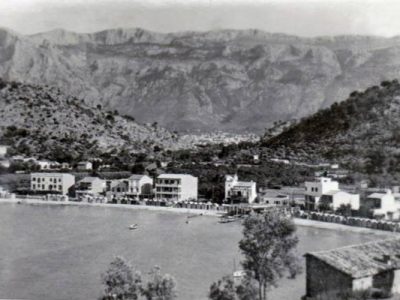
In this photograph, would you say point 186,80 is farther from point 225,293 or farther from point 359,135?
point 225,293

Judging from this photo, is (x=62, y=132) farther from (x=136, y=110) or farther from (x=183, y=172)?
(x=136, y=110)

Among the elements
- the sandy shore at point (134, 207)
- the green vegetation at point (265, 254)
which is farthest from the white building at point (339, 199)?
the green vegetation at point (265, 254)

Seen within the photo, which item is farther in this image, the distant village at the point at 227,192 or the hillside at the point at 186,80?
the hillside at the point at 186,80

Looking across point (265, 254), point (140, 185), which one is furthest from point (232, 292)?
point (140, 185)

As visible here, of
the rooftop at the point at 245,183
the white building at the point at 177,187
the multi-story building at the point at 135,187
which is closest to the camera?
the rooftop at the point at 245,183

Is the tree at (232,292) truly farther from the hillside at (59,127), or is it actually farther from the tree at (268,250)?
the hillside at (59,127)

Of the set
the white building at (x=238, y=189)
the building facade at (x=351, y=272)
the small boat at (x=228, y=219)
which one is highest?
the white building at (x=238, y=189)

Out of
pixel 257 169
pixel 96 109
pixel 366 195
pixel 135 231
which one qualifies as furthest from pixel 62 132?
pixel 366 195
